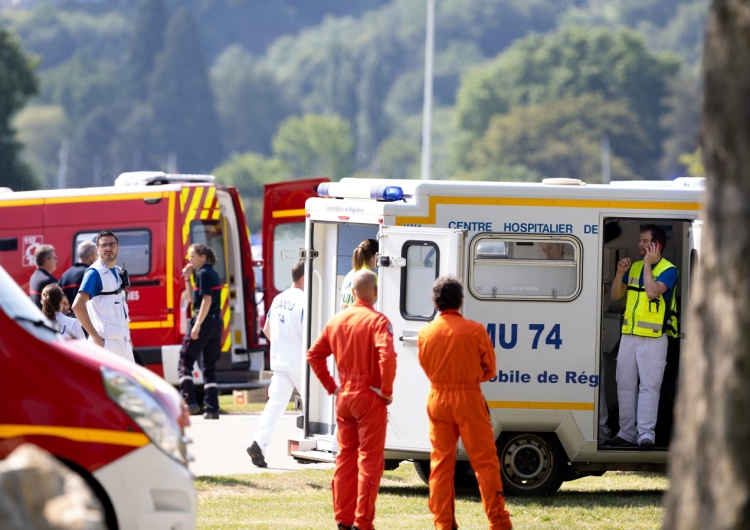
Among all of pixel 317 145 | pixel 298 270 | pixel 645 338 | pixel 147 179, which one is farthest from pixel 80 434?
pixel 317 145

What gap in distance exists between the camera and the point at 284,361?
11781mm

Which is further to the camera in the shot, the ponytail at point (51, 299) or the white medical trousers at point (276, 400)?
the white medical trousers at point (276, 400)

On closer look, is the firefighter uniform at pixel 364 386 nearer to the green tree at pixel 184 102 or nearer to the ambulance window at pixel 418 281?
the ambulance window at pixel 418 281

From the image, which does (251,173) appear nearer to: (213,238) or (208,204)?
(213,238)

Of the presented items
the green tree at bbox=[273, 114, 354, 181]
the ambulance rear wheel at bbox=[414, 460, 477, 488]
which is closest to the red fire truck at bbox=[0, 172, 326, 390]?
the ambulance rear wheel at bbox=[414, 460, 477, 488]

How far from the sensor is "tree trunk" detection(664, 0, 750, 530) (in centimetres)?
459

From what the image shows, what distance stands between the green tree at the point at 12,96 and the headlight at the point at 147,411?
61.8 m

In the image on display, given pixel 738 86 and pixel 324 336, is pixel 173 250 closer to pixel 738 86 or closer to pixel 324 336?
pixel 324 336

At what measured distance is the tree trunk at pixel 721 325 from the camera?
4586 mm

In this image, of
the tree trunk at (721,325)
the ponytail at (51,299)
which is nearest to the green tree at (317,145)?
the ponytail at (51,299)

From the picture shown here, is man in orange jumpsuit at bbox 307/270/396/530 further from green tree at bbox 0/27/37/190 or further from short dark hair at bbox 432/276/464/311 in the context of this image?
green tree at bbox 0/27/37/190

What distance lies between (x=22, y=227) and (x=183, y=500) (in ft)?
32.9

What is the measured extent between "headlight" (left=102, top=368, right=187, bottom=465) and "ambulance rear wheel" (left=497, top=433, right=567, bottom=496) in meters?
4.24

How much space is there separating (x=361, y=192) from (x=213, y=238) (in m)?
5.58
